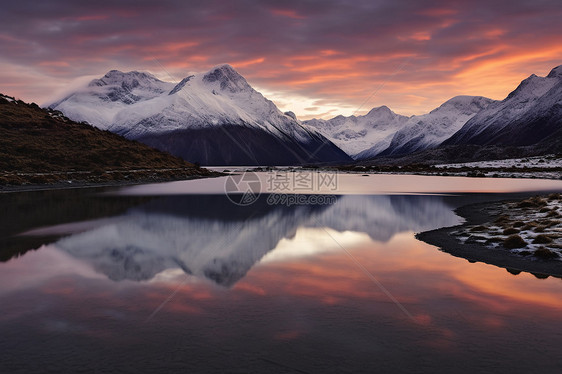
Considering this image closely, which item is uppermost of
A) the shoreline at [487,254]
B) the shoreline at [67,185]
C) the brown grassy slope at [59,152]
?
the brown grassy slope at [59,152]

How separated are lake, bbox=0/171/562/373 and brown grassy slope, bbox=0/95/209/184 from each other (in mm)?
56874

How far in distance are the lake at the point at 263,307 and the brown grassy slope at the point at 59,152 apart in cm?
5687

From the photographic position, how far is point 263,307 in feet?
40.8

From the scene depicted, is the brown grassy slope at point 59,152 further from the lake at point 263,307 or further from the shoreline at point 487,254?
the shoreline at point 487,254

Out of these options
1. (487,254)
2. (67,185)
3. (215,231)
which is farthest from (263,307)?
(67,185)

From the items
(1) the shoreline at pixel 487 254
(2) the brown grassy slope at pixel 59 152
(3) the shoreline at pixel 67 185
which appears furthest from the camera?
(2) the brown grassy slope at pixel 59 152

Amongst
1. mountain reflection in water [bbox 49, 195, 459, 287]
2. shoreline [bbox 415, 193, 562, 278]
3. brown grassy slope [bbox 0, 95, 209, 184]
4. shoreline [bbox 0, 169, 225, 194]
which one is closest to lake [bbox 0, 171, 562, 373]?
mountain reflection in water [bbox 49, 195, 459, 287]

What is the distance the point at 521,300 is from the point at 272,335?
741 cm

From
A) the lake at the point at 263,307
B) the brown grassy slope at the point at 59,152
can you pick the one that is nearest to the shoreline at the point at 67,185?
the brown grassy slope at the point at 59,152

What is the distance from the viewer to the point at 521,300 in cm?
1298

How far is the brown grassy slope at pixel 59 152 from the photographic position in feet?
273

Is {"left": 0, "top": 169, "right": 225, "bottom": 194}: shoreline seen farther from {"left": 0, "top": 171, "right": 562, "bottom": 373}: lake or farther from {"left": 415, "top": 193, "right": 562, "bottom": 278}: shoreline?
{"left": 415, "top": 193, "right": 562, "bottom": 278}: shoreline

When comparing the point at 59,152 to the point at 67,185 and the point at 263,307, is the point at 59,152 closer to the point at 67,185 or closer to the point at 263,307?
the point at 67,185

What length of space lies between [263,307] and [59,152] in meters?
97.8
